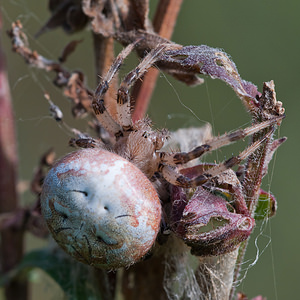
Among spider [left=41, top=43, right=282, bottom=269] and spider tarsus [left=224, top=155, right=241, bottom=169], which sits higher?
spider tarsus [left=224, top=155, right=241, bottom=169]

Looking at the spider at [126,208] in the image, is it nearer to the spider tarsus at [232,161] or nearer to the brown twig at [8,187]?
the spider tarsus at [232,161]

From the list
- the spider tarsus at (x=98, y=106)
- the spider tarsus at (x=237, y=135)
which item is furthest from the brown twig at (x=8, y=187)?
the spider tarsus at (x=237, y=135)

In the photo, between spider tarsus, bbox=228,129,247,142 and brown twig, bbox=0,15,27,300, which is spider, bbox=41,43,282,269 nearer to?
spider tarsus, bbox=228,129,247,142

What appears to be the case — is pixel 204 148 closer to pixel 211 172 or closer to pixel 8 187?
pixel 211 172

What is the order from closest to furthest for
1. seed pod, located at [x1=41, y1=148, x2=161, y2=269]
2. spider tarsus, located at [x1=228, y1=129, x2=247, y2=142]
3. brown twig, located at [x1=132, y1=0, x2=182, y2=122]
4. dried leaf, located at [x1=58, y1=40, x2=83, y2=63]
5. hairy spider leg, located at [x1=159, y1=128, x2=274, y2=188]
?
seed pod, located at [x1=41, y1=148, x2=161, y2=269]
hairy spider leg, located at [x1=159, y1=128, x2=274, y2=188]
spider tarsus, located at [x1=228, y1=129, x2=247, y2=142]
brown twig, located at [x1=132, y1=0, x2=182, y2=122]
dried leaf, located at [x1=58, y1=40, x2=83, y2=63]

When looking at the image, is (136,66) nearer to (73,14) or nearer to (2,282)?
(73,14)

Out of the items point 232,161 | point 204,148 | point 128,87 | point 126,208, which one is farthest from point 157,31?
point 126,208

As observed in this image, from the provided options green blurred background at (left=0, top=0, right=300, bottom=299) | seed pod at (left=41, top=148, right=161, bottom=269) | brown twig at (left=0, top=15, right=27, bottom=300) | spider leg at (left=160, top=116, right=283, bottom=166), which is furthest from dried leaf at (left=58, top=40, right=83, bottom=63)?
green blurred background at (left=0, top=0, right=300, bottom=299)
